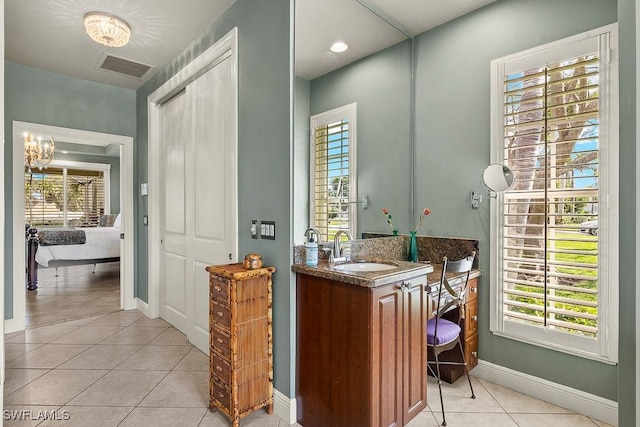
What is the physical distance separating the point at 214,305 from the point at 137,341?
1.81 m

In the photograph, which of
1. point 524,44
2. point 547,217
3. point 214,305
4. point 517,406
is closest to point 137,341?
point 214,305

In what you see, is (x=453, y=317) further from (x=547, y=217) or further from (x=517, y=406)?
(x=547, y=217)

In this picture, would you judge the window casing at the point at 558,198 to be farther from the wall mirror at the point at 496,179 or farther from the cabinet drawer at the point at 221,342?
the cabinet drawer at the point at 221,342

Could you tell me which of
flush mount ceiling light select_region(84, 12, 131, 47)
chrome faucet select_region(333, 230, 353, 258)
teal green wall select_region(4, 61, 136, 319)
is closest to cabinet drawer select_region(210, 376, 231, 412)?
chrome faucet select_region(333, 230, 353, 258)

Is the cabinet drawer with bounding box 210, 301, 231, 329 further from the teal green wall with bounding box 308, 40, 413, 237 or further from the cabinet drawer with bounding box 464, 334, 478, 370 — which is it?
the cabinet drawer with bounding box 464, 334, 478, 370

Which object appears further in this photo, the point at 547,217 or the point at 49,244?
the point at 49,244

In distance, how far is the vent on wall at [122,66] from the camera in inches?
139

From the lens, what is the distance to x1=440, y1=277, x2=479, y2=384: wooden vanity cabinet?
246cm

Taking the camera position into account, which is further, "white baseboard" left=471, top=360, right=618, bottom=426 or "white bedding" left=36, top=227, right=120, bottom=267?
"white bedding" left=36, top=227, right=120, bottom=267

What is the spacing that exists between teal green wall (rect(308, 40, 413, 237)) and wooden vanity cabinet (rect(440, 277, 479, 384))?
76 cm

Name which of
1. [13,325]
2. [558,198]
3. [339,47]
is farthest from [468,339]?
[13,325]

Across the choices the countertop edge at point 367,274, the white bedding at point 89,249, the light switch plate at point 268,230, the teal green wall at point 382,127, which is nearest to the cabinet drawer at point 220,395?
the countertop edge at point 367,274

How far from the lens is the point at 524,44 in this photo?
2.37m

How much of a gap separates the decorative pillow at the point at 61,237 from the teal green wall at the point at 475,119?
6124 mm
